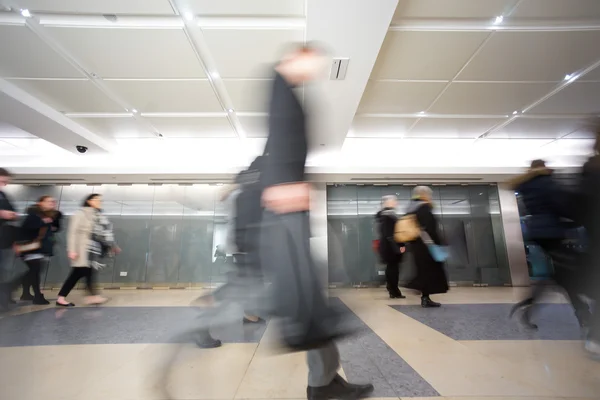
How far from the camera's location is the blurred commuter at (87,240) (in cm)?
385

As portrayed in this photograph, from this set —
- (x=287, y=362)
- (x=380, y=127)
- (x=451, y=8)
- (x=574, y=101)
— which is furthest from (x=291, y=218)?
(x=574, y=101)

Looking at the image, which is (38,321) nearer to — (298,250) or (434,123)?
(298,250)

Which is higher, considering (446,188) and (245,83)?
(245,83)

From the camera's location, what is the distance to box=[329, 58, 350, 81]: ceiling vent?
3835mm

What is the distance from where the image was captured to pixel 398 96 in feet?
Result: 16.7

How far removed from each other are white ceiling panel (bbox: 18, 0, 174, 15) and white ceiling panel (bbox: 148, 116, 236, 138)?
271 cm

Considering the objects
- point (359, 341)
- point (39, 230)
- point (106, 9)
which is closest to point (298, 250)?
point (359, 341)

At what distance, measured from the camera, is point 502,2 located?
3.16 metres

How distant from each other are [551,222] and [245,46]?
405 centimetres

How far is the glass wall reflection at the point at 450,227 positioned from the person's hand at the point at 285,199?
7.29 m

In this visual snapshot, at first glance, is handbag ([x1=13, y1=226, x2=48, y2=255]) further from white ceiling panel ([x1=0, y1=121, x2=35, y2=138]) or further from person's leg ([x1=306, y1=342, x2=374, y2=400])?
person's leg ([x1=306, y1=342, x2=374, y2=400])

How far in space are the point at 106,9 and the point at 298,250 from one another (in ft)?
13.3

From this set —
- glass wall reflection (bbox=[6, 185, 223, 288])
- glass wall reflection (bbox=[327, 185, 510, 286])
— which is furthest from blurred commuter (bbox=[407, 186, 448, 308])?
glass wall reflection (bbox=[6, 185, 223, 288])

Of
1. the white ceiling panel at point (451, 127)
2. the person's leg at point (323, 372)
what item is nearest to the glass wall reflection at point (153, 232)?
the white ceiling panel at point (451, 127)
